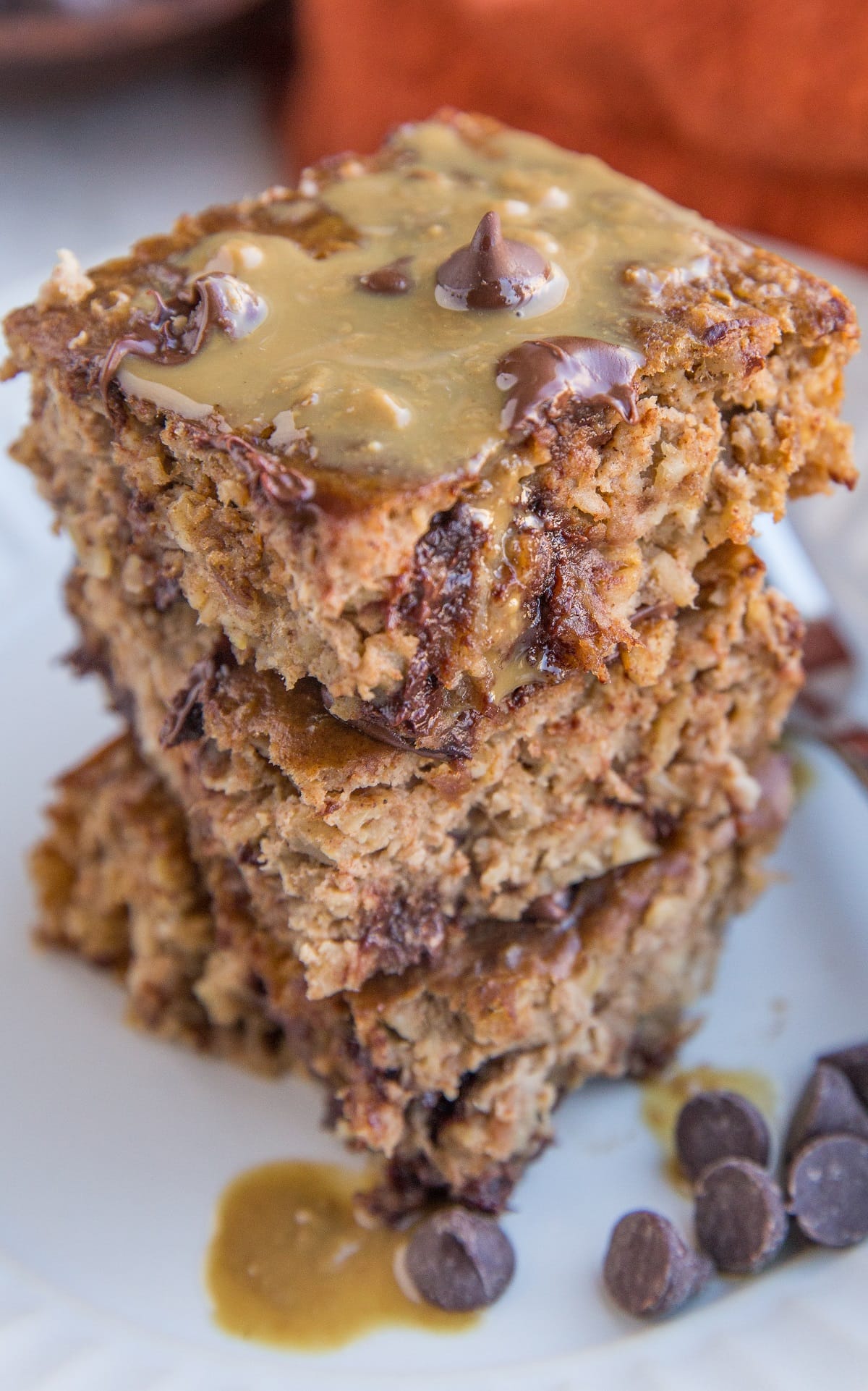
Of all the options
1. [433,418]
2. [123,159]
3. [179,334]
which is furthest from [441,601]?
[123,159]

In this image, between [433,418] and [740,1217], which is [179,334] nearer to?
[433,418]

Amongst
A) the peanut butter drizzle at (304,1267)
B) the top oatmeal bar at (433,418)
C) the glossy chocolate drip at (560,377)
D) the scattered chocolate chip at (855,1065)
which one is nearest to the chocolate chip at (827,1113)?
the scattered chocolate chip at (855,1065)

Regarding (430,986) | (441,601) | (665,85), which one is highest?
(665,85)

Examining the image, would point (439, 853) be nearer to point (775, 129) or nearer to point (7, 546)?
point (7, 546)

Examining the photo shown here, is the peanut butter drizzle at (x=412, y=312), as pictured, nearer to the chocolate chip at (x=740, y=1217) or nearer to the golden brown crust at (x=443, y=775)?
the golden brown crust at (x=443, y=775)

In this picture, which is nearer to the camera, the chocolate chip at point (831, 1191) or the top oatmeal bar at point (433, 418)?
the top oatmeal bar at point (433, 418)

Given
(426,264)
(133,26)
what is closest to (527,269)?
(426,264)

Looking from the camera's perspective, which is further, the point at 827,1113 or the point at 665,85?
the point at 665,85
